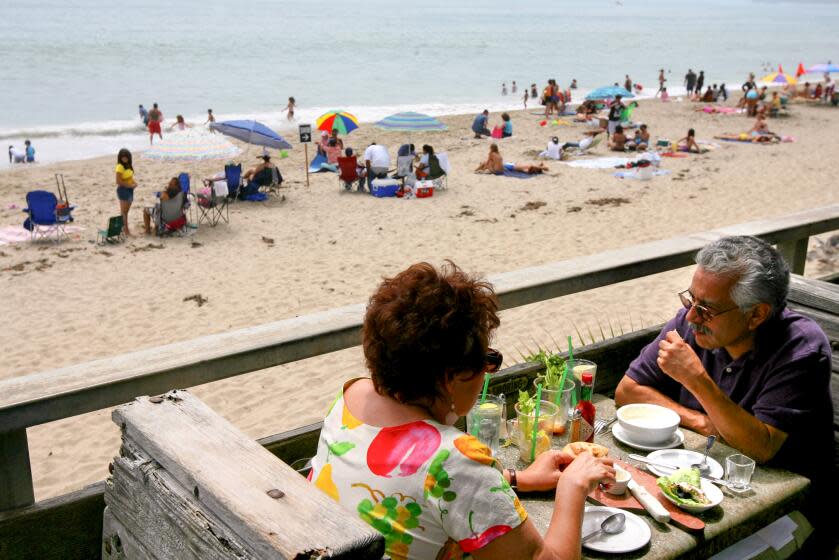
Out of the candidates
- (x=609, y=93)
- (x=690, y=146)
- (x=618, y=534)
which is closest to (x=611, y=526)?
(x=618, y=534)

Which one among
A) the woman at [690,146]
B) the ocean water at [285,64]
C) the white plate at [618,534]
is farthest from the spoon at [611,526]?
the ocean water at [285,64]

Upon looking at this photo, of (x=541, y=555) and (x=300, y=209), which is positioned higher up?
(x=541, y=555)

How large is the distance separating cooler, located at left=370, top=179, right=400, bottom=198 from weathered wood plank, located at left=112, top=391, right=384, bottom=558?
14.9 metres

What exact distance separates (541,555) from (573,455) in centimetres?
58

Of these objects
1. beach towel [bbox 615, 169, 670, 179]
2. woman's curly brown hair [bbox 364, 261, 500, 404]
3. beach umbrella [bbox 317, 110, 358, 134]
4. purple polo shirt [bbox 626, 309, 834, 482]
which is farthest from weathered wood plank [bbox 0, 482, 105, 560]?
beach umbrella [bbox 317, 110, 358, 134]

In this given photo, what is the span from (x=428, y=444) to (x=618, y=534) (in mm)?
649

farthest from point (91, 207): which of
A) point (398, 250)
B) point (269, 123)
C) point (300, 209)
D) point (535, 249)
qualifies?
point (269, 123)

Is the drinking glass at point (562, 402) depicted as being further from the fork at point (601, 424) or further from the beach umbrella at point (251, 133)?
the beach umbrella at point (251, 133)

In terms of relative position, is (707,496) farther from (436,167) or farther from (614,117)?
(614,117)

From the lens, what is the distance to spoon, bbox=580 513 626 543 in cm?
199

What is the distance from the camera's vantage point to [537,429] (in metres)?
2.33

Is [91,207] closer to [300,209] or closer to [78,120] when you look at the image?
[300,209]

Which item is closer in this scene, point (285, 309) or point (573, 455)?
point (573, 455)

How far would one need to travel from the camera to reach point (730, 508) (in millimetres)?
2135
